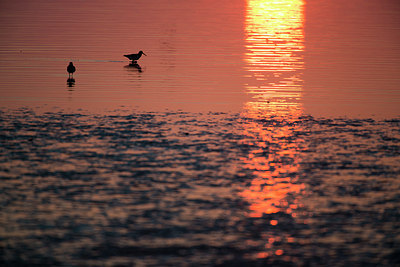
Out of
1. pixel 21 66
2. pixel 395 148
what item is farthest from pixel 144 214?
pixel 21 66

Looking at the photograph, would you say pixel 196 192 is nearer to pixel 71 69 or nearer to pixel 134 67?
pixel 71 69

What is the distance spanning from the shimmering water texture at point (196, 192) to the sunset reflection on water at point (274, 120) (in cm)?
6

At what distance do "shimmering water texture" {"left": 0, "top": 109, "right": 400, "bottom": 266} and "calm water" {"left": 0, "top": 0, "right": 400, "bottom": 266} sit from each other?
0.03 meters

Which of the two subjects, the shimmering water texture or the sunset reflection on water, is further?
the sunset reflection on water

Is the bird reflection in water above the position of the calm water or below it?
above

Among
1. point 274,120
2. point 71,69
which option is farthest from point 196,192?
point 71,69

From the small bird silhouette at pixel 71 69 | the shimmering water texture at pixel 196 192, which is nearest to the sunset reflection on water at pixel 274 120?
the shimmering water texture at pixel 196 192

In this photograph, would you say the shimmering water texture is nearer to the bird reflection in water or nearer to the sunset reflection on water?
the sunset reflection on water

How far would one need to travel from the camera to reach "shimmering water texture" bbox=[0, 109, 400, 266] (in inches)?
394

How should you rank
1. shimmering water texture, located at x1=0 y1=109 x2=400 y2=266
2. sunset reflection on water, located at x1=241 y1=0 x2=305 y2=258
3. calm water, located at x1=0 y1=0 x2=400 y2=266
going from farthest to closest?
sunset reflection on water, located at x1=241 y1=0 x2=305 y2=258 → calm water, located at x1=0 y1=0 x2=400 y2=266 → shimmering water texture, located at x1=0 y1=109 x2=400 y2=266

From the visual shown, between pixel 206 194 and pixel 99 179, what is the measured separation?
223cm

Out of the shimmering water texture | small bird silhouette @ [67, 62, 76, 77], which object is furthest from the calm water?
small bird silhouette @ [67, 62, 76, 77]

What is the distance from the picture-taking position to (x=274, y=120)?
771 inches

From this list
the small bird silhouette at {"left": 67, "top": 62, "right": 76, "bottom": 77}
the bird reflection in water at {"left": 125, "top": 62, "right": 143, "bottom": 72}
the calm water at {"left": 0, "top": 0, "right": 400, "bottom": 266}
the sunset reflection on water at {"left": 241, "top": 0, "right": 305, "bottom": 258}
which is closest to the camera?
the calm water at {"left": 0, "top": 0, "right": 400, "bottom": 266}
